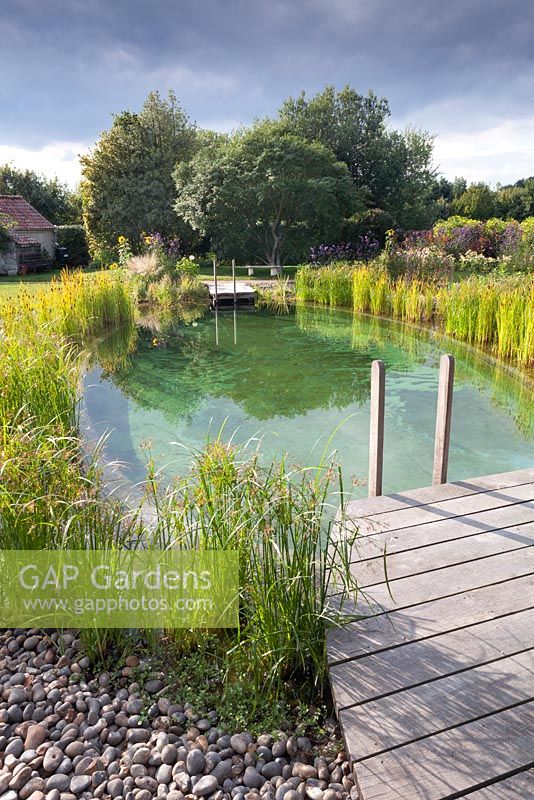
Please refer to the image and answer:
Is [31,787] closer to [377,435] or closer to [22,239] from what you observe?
[377,435]

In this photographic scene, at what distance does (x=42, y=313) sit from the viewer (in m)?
6.26

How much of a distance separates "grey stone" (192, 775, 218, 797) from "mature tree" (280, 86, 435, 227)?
64.1ft

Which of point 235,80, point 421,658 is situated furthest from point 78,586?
point 235,80

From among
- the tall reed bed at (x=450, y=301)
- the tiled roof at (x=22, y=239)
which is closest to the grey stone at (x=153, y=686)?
the tall reed bed at (x=450, y=301)

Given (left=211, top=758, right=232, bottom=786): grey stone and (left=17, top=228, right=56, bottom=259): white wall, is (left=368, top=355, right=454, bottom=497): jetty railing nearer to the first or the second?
(left=211, top=758, right=232, bottom=786): grey stone

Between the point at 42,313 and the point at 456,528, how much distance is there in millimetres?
5137

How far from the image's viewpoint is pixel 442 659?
73.2 inches

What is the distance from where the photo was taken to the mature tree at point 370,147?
64.6 ft

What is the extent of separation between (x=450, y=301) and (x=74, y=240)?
18436 mm

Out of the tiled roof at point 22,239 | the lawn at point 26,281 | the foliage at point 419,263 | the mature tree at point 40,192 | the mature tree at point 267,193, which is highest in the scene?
the mature tree at point 40,192

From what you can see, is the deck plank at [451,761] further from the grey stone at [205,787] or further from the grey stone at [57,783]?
the grey stone at [57,783]

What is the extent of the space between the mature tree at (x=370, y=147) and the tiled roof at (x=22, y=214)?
9.85 m

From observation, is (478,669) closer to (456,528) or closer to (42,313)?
(456,528)

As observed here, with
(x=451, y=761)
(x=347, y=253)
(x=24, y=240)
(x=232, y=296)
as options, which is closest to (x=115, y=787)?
(x=451, y=761)
